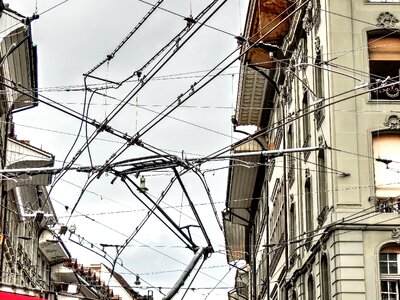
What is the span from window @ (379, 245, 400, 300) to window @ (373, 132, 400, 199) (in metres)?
1.45

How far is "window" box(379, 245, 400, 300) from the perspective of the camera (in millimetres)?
26875

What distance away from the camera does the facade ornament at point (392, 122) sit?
91.8ft

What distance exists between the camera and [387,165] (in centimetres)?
2781

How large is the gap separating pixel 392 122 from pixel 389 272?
3.91 m

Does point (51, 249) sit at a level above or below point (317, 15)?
above

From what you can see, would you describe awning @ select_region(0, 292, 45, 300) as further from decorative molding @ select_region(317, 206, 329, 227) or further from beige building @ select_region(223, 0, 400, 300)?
decorative molding @ select_region(317, 206, 329, 227)

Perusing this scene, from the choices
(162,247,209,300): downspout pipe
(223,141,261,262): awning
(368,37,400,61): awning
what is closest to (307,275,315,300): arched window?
(368,37,400,61): awning

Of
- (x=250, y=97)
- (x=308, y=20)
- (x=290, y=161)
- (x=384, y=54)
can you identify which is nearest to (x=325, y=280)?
(x=384, y=54)

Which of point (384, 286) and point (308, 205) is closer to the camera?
point (384, 286)

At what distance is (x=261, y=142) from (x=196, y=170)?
32.6 metres

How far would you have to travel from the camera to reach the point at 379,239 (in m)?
27.2

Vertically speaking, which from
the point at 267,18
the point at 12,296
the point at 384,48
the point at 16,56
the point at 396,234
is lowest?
the point at 12,296

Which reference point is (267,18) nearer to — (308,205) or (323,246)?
(308,205)

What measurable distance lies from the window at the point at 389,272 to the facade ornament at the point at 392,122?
3114 mm
